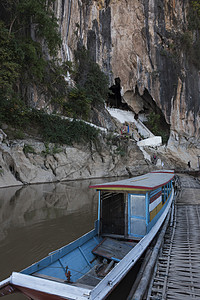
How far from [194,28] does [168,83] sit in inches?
525

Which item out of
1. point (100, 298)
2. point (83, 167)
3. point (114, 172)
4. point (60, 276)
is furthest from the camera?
point (114, 172)

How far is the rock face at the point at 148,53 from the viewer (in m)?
25.6

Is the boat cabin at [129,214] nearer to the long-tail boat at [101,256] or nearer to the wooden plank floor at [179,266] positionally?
Result: the long-tail boat at [101,256]

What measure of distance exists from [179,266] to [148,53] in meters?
31.3

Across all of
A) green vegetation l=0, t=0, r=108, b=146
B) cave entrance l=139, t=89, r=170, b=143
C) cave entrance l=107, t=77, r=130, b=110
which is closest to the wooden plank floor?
green vegetation l=0, t=0, r=108, b=146

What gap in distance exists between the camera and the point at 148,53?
95.3 ft

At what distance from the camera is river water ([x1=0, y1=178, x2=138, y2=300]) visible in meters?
4.16

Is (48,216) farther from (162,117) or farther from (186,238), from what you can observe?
(162,117)

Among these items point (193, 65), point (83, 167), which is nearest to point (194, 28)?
point (193, 65)

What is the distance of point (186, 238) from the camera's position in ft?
15.7

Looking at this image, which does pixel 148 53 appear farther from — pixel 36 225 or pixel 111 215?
pixel 36 225

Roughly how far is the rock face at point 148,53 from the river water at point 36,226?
20094 millimetres

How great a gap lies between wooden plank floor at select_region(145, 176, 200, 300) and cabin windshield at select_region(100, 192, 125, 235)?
1.16 m

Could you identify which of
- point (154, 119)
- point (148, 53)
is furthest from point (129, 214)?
point (148, 53)
